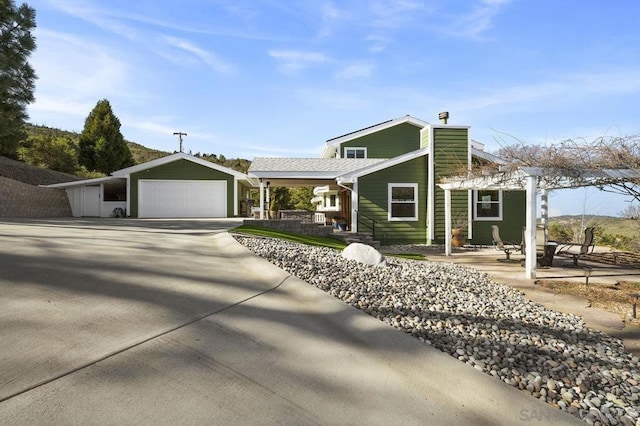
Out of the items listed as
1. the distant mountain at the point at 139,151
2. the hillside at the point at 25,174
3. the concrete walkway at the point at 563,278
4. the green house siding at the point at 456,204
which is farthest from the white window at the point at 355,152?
the distant mountain at the point at 139,151

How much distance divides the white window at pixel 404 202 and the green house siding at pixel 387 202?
0.17 metres

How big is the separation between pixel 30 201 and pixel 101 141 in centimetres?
1510

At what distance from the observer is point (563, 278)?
852 centimetres

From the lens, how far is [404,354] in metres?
3.21

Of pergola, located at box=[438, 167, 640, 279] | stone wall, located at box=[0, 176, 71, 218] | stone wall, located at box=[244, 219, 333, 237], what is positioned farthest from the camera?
stone wall, located at box=[0, 176, 71, 218]

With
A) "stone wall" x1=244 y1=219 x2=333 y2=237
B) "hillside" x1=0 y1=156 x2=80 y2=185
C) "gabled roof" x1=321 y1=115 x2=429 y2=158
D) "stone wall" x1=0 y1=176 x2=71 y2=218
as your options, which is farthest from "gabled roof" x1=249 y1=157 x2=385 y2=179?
"hillside" x1=0 y1=156 x2=80 y2=185

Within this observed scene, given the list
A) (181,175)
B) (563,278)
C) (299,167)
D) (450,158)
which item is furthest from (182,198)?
(563,278)

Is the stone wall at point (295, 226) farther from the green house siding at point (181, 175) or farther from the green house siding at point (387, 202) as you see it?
the green house siding at point (181, 175)

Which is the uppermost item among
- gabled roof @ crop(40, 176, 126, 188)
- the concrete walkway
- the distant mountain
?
the distant mountain

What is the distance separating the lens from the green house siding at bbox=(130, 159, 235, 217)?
2019 cm

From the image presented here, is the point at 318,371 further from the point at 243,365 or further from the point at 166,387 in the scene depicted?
the point at 166,387

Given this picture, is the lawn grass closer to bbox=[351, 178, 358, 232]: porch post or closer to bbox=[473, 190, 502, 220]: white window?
bbox=[351, 178, 358, 232]: porch post

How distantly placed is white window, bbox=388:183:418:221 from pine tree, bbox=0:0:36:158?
14.3 meters

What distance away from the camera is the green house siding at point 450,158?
49.7 feet
